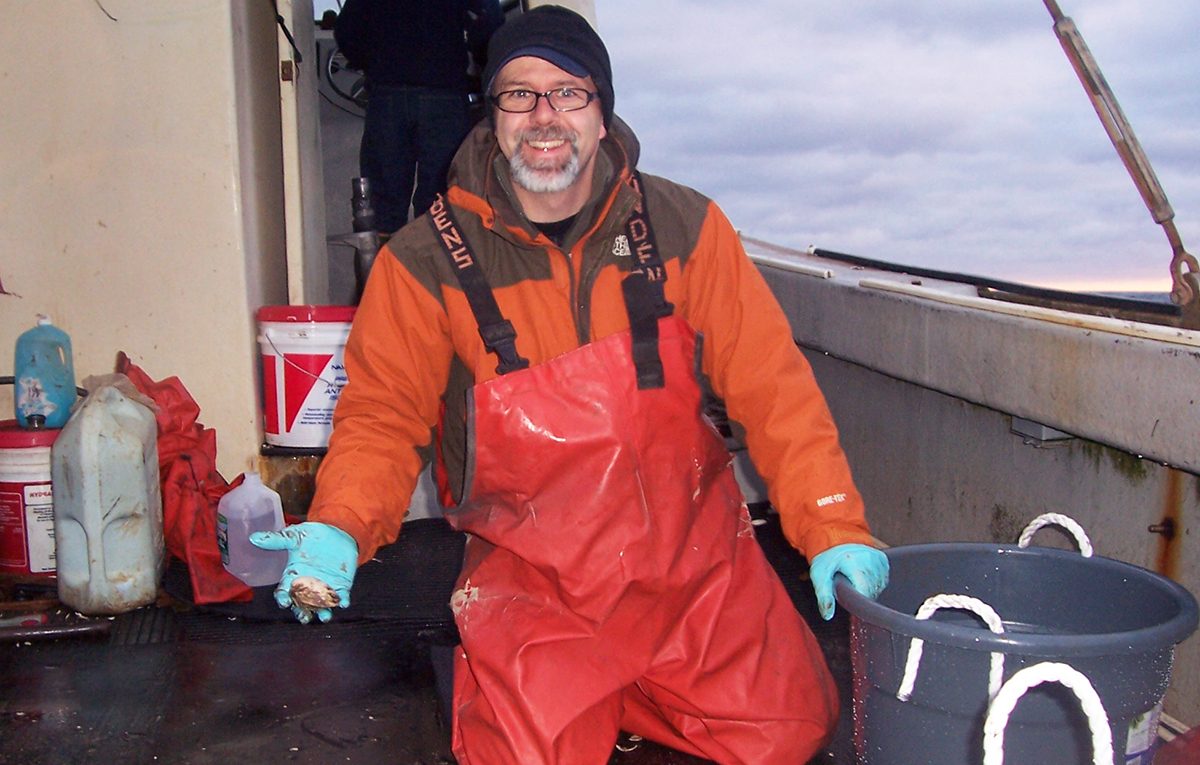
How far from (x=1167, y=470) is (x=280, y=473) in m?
2.95

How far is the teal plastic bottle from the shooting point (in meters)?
3.41

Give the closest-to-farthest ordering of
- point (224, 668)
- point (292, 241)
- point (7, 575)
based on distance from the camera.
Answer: point (224, 668), point (7, 575), point (292, 241)

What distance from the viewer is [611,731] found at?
2.16m

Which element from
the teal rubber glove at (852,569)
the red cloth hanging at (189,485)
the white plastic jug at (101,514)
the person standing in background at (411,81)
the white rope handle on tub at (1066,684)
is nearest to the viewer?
the white rope handle on tub at (1066,684)

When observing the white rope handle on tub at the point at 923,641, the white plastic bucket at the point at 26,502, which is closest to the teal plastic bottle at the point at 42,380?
the white plastic bucket at the point at 26,502

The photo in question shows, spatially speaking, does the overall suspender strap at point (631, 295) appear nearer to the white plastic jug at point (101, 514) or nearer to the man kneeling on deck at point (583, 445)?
the man kneeling on deck at point (583, 445)

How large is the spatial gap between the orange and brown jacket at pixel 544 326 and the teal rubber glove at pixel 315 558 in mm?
142

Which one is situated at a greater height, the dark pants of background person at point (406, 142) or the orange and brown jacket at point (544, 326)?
the dark pants of background person at point (406, 142)

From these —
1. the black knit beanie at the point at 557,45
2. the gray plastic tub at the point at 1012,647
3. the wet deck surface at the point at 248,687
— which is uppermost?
the black knit beanie at the point at 557,45

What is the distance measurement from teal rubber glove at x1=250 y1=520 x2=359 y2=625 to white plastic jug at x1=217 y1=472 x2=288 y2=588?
152 cm

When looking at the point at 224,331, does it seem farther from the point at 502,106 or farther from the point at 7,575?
the point at 502,106

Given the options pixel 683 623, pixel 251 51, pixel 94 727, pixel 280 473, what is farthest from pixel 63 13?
pixel 683 623

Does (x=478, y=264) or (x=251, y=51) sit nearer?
(x=478, y=264)

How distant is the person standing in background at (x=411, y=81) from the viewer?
4629 millimetres
